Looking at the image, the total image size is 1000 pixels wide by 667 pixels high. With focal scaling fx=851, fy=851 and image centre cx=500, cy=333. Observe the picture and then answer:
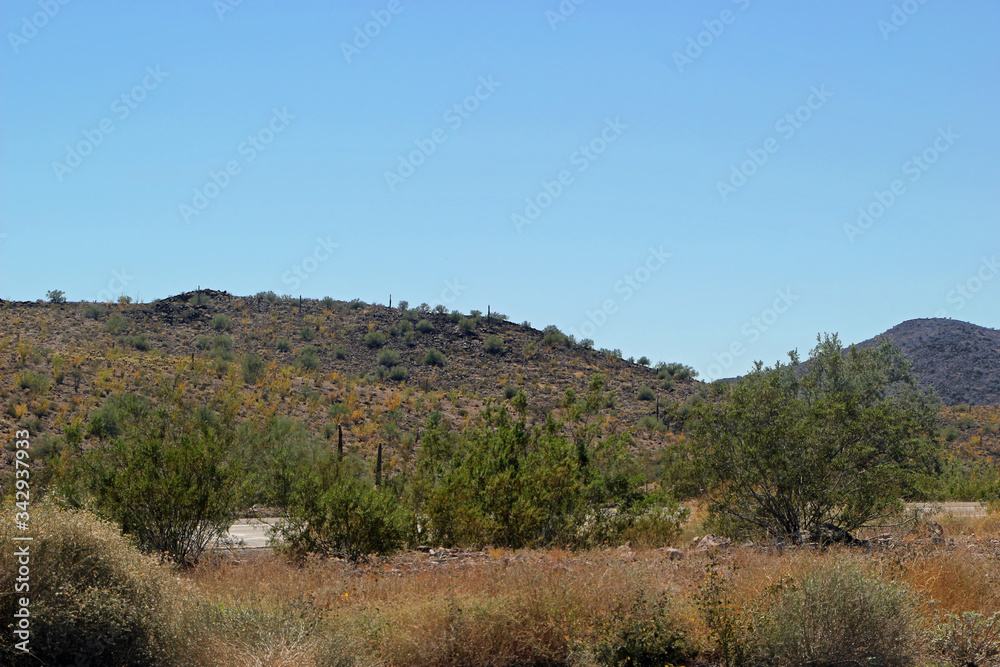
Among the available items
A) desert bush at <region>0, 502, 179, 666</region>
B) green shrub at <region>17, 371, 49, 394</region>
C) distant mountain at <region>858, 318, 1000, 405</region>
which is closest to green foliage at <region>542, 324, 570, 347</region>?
distant mountain at <region>858, 318, 1000, 405</region>

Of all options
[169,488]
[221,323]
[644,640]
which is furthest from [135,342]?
[644,640]

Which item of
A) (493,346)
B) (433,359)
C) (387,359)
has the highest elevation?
(493,346)

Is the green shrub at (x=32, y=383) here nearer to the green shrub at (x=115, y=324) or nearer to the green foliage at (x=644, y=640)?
the green shrub at (x=115, y=324)

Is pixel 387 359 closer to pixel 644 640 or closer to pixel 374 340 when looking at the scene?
pixel 374 340

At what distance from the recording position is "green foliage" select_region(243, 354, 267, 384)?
54688 millimetres

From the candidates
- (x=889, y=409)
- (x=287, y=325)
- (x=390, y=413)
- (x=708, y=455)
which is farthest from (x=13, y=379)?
(x=889, y=409)

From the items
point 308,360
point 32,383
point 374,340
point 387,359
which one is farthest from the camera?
point 374,340

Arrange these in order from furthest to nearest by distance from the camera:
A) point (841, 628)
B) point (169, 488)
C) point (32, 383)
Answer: point (32, 383) < point (169, 488) < point (841, 628)

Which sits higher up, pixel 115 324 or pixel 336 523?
pixel 115 324

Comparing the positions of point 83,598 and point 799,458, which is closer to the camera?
point 83,598

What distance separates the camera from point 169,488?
44.9ft

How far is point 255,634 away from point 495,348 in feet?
219

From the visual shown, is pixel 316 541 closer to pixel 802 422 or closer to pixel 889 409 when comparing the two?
pixel 802 422

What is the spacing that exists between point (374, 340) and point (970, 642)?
2586 inches
